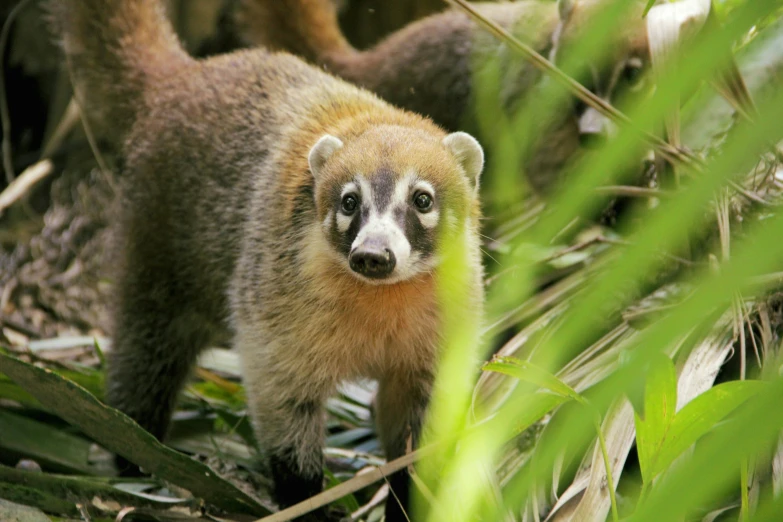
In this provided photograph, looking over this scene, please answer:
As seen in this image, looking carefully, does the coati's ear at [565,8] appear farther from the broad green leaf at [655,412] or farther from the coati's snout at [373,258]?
the broad green leaf at [655,412]

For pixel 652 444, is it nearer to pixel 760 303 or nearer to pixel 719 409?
pixel 719 409

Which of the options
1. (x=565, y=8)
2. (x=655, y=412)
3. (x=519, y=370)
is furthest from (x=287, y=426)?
(x=565, y=8)

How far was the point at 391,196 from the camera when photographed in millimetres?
3072

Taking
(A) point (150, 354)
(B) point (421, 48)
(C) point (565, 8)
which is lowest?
(A) point (150, 354)

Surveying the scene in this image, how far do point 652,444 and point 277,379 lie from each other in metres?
1.72

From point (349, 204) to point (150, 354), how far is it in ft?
5.74

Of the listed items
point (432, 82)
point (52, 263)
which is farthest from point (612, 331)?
point (52, 263)

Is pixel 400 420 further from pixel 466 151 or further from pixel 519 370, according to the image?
pixel 519 370

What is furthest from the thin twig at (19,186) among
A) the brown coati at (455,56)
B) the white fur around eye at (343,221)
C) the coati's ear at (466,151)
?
the coati's ear at (466,151)

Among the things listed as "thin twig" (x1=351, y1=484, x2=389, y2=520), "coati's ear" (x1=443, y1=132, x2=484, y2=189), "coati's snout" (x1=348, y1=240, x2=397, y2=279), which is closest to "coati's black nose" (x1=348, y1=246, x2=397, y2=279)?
"coati's snout" (x1=348, y1=240, x2=397, y2=279)

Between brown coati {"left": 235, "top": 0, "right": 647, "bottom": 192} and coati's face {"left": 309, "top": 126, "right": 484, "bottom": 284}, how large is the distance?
174 centimetres

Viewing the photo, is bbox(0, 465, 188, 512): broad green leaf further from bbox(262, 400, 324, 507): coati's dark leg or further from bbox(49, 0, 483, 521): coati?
bbox(49, 0, 483, 521): coati

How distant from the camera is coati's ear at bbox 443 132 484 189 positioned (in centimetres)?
346

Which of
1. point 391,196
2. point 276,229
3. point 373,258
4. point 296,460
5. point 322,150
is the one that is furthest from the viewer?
point 276,229
